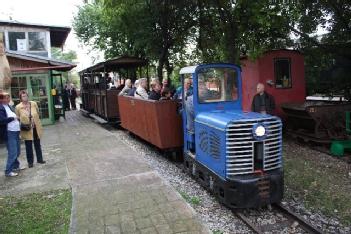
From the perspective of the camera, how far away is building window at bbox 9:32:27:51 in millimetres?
20156

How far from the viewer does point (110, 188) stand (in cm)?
715

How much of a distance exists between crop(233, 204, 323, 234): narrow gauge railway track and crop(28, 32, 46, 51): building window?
1720 cm

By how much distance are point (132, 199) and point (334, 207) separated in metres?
3.34

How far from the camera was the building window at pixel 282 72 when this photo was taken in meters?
13.9

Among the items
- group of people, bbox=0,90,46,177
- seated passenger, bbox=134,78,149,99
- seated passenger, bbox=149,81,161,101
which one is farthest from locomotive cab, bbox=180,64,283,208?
seated passenger, bbox=134,78,149,99

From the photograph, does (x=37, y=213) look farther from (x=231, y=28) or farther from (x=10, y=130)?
(x=231, y=28)

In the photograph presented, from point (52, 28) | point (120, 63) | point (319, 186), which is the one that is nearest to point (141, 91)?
point (120, 63)

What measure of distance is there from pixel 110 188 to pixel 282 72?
9009 millimetres

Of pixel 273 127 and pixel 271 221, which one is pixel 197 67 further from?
pixel 271 221

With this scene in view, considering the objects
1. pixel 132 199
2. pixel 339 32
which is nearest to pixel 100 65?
pixel 339 32

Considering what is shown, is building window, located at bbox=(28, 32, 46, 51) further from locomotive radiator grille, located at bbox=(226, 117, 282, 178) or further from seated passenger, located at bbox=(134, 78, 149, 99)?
locomotive radiator grille, located at bbox=(226, 117, 282, 178)

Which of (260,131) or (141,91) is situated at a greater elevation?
(141,91)

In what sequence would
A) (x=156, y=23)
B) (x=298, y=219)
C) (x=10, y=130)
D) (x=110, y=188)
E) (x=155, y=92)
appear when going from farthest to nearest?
(x=156, y=23), (x=155, y=92), (x=10, y=130), (x=110, y=188), (x=298, y=219)

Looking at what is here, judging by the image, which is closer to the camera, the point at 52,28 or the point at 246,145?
the point at 246,145
